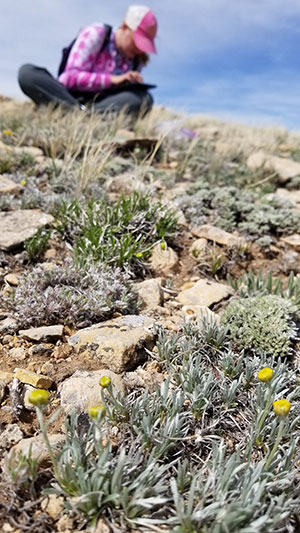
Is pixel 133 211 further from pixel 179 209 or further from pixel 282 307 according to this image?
pixel 282 307

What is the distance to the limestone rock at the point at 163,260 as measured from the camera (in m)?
3.26

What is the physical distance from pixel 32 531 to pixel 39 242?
2.02 meters

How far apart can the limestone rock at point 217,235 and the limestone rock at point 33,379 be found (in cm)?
216

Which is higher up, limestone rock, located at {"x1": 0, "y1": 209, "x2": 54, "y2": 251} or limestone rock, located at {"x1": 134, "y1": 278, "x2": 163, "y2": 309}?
limestone rock, located at {"x1": 0, "y1": 209, "x2": 54, "y2": 251}

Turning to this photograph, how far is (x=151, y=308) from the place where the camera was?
Result: 106 inches

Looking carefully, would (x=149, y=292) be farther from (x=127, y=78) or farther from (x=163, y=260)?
(x=127, y=78)

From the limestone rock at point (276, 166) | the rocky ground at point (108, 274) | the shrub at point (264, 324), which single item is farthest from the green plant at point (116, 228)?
the limestone rock at point (276, 166)

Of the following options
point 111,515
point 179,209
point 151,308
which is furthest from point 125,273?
point 111,515

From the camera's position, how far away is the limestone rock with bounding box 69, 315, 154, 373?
214 cm

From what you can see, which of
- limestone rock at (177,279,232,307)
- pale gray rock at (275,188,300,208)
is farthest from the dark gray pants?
limestone rock at (177,279,232,307)

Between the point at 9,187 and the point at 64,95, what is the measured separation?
12.7 feet

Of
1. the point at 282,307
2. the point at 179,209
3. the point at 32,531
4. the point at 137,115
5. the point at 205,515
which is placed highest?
the point at 137,115

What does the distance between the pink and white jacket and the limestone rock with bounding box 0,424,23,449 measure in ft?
21.9

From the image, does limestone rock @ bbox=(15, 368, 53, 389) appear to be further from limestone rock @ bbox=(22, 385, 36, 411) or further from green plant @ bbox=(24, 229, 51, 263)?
green plant @ bbox=(24, 229, 51, 263)
